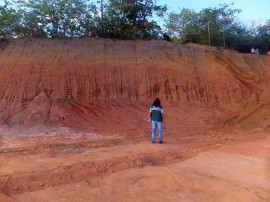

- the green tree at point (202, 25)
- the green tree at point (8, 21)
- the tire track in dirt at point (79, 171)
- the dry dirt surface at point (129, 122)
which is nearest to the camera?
the tire track in dirt at point (79, 171)

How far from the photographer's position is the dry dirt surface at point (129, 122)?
6391 millimetres

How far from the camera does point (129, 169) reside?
24.5 ft

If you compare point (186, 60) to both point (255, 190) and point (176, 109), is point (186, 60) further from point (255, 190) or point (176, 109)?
point (255, 190)

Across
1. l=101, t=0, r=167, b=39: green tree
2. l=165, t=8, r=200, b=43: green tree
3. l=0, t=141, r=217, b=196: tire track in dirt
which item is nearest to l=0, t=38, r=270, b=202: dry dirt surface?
l=0, t=141, r=217, b=196: tire track in dirt

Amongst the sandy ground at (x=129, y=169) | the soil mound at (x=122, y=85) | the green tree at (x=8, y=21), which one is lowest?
the sandy ground at (x=129, y=169)

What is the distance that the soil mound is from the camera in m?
14.0

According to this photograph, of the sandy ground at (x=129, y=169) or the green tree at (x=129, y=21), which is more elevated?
the green tree at (x=129, y=21)

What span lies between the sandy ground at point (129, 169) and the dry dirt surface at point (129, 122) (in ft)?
0.08

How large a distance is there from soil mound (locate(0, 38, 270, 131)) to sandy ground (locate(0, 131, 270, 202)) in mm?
2710

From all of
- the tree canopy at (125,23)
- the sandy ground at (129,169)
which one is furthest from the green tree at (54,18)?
the sandy ground at (129,169)

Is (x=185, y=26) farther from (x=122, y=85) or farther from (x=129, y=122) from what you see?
(x=129, y=122)

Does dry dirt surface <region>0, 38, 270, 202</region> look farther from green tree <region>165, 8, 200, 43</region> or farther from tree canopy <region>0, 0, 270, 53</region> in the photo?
green tree <region>165, 8, 200, 43</region>

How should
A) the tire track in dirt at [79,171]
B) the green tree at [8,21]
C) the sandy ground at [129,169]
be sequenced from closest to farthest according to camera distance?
the sandy ground at [129,169] < the tire track in dirt at [79,171] < the green tree at [8,21]

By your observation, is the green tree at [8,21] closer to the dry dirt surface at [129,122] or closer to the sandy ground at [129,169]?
the dry dirt surface at [129,122]
